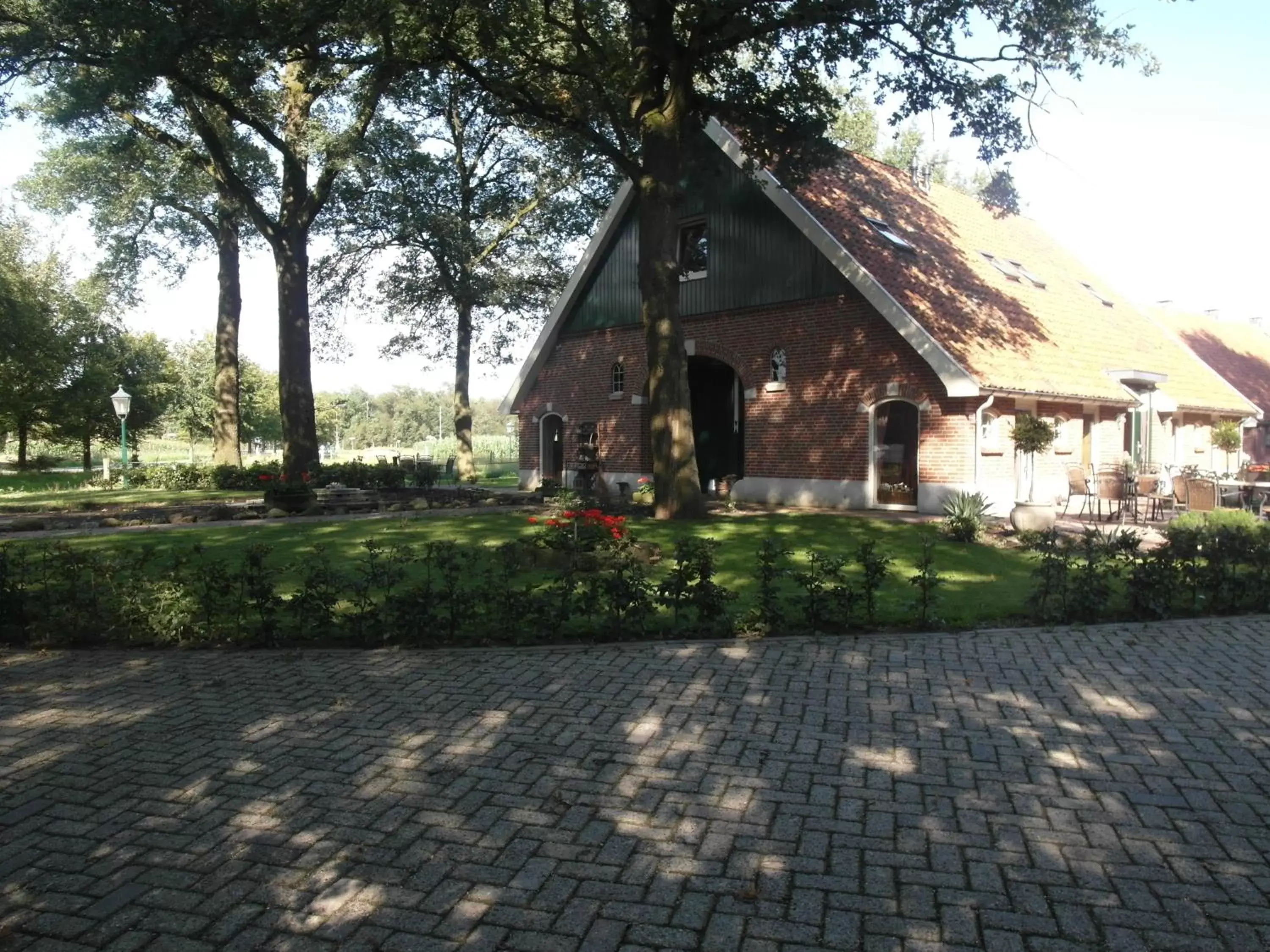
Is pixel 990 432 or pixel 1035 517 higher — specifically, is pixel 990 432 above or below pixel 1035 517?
above

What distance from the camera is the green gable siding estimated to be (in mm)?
19703

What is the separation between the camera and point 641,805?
416 cm

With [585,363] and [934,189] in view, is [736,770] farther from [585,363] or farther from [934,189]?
[934,189]

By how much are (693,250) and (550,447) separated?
25.4 feet

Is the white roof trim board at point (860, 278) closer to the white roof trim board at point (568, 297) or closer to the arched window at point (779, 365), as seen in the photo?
the arched window at point (779, 365)

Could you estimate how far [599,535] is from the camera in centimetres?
975

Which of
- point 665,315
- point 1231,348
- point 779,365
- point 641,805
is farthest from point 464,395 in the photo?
point 641,805

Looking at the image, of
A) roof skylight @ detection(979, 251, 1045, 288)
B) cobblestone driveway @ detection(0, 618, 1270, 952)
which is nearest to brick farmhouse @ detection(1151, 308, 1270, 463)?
roof skylight @ detection(979, 251, 1045, 288)

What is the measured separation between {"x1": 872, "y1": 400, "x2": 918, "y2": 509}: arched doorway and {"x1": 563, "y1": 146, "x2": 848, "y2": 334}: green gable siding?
9.40 ft

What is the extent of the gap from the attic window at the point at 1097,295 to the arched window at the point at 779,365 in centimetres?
1167

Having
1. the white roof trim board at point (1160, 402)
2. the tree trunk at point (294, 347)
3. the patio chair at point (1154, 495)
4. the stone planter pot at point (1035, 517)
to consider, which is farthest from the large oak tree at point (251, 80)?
the white roof trim board at point (1160, 402)

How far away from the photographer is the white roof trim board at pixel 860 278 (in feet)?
54.7

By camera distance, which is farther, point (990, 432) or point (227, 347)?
point (227, 347)

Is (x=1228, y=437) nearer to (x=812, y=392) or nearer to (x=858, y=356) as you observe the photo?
(x=858, y=356)
